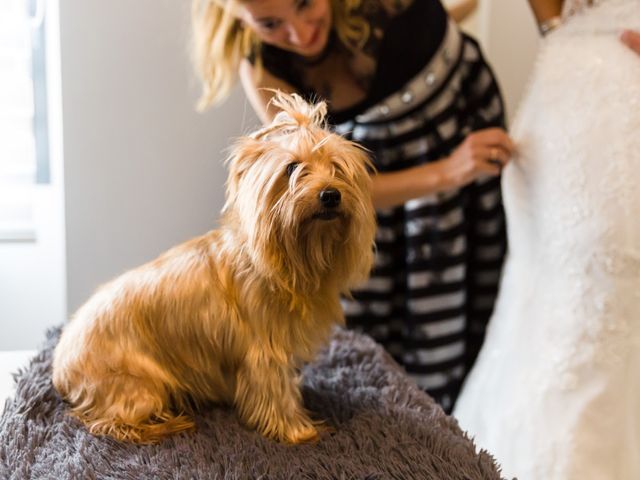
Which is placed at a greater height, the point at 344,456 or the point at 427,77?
the point at 427,77

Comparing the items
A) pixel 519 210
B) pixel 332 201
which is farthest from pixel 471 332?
pixel 332 201

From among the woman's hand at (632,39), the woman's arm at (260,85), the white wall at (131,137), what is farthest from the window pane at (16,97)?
the woman's hand at (632,39)

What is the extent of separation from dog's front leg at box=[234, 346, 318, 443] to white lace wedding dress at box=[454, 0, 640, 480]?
1.46 ft

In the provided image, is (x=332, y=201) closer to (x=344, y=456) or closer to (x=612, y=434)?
(x=344, y=456)

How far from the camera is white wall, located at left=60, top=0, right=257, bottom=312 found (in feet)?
4.53

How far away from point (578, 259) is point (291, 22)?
61 centimetres

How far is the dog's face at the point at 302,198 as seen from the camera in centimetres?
82

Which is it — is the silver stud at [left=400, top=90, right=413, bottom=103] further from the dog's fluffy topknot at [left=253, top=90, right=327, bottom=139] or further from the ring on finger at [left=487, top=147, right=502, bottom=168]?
the dog's fluffy topknot at [left=253, top=90, right=327, bottom=139]

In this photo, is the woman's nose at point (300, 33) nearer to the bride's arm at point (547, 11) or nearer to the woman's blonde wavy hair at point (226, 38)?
the woman's blonde wavy hair at point (226, 38)

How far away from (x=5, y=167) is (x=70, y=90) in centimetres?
41

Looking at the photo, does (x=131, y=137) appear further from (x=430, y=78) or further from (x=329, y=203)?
(x=329, y=203)

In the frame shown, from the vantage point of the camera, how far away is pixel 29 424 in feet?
3.07

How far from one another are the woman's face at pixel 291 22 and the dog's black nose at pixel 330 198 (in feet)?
1.49

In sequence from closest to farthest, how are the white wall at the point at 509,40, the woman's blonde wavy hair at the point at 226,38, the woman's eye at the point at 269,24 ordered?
the woman's eye at the point at 269,24
the woman's blonde wavy hair at the point at 226,38
the white wall at the point at 509,40
